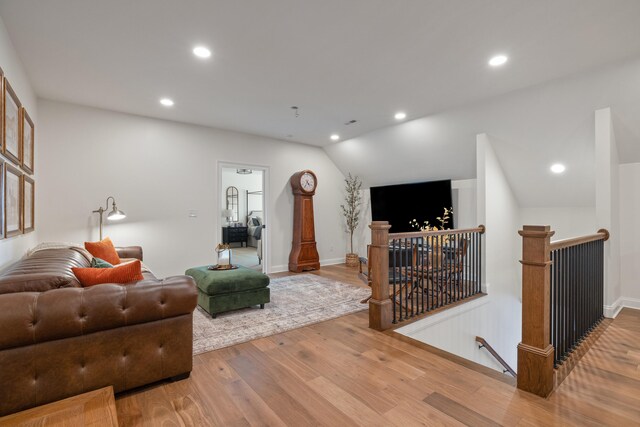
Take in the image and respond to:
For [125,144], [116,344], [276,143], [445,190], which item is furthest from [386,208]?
[116,344]

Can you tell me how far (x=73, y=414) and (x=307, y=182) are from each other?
4933 mm

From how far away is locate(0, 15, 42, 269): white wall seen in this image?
2363 mm

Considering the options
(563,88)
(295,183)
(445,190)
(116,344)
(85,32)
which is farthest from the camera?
(295,183)

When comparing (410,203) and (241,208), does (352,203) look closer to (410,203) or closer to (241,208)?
(410,203)

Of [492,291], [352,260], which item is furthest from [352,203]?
[492,291]

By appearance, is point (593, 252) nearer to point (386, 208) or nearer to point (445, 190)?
point (445, 190)

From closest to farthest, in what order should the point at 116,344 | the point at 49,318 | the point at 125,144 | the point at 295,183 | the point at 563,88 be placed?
1. the point at 49,318
2. the point at 116,344
3. the point at 563,88
4. the point at 125,144
5. the point at 295,183

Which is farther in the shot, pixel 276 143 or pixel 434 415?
pixel 276 143

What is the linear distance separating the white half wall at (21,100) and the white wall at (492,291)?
158 inches

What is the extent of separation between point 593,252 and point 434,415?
266 centimetres

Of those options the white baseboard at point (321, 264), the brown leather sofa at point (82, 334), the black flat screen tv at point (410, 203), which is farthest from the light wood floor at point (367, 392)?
the white baseboard at point (321, 264)

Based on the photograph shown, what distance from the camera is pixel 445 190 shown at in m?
5.28

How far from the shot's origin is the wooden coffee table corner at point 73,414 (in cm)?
143

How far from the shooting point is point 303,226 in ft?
19.5
